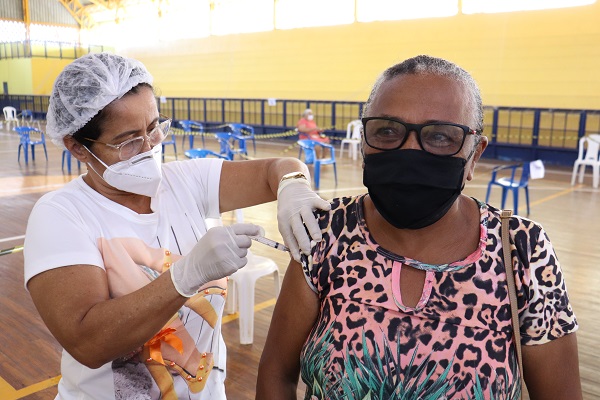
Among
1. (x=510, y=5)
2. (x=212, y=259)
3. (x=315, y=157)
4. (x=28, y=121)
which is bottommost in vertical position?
(x=315, y=157)

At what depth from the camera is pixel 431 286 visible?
→ 3.47 feet

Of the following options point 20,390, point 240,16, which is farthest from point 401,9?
point 20,390

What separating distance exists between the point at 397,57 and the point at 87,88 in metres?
12.9

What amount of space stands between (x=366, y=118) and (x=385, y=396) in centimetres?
58

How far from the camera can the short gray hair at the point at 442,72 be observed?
1.06 m

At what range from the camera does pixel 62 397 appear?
4.42 ft

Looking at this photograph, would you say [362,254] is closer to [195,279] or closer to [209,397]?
[195,279]

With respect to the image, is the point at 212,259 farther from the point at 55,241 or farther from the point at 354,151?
the point at 354,151

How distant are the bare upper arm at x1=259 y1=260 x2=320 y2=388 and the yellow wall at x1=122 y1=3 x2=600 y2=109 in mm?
7323

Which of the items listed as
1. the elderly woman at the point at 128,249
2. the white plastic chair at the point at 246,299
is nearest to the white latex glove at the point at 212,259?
the elderly woman at the point at 128,249

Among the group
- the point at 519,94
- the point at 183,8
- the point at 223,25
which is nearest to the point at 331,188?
the point at 519,94

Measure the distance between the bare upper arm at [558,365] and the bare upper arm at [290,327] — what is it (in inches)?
18.4

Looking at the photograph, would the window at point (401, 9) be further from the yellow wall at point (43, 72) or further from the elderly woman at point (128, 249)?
the yellow wall at point (43, 72)

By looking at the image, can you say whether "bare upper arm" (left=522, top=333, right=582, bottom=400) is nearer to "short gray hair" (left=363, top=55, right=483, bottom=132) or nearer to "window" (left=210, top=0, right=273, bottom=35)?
"short gray hair" (left=363, top=55, right=483, bottom=132)
